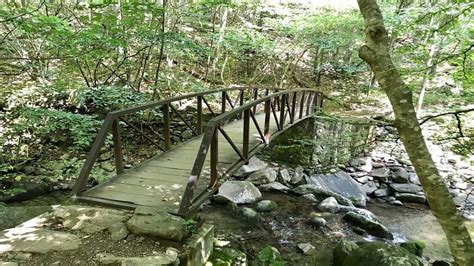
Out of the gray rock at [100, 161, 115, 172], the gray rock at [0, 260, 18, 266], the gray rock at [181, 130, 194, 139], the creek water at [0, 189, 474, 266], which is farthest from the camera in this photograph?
the gray rock at [181, 130, 194, 139]

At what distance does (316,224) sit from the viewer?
6516 mm

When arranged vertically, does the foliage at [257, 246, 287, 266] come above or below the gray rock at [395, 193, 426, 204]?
above

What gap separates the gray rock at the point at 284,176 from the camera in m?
8.85

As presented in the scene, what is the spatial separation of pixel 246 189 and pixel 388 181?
4.61m

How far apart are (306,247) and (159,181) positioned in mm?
2932

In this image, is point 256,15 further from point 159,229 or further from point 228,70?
point 159,229

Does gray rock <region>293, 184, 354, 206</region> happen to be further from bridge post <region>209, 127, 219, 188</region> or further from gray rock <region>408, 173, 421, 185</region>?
bridge post <region>209, 127, 219, 188</region>

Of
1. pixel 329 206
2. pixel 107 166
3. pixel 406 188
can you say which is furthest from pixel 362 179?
pixel 107 166

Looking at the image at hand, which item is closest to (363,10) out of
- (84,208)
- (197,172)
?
(197,172)

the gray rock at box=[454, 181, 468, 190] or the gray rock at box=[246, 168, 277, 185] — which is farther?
the gray rock at box=[454, 181, 468, 190]

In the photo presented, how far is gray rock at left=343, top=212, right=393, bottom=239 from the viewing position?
632 cm

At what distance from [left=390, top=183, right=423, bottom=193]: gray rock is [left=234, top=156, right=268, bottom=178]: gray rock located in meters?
3.62

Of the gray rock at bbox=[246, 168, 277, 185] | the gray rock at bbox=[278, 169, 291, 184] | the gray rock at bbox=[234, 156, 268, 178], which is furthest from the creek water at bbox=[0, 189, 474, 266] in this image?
Result: the gray rock at bbox=[234, 156, 268, 178]

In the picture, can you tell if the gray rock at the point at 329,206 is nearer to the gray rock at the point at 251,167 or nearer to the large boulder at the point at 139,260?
the gray rock at the point at 251,167
